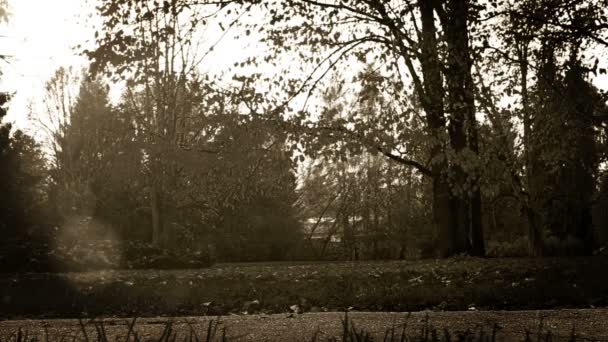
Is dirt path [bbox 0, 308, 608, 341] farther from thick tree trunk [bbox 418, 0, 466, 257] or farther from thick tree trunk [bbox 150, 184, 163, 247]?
thick tree trunk [bbox 150, 184, 163, 247]

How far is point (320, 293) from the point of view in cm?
822

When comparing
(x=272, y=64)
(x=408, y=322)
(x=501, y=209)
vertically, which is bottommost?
(x=408, y=322)

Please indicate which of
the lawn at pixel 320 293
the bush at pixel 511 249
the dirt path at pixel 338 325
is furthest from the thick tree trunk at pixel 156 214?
the dirt path at pixel 338 325

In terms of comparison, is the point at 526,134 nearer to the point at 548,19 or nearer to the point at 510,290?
the point at 548,19

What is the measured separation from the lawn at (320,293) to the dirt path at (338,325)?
157 centimetres

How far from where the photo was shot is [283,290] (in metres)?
8.71

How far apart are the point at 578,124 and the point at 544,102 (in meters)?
0.72

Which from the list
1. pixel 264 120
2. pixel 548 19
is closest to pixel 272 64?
pixel 264 120

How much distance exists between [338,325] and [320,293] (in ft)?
9.58

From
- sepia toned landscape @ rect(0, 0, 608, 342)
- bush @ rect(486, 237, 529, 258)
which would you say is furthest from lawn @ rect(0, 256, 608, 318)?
bush @ rect(486, 237, 529, 258)

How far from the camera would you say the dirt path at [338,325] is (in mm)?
4887

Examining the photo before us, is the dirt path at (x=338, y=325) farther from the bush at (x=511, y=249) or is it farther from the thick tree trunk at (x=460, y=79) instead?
the bush at (x=511, y=249)

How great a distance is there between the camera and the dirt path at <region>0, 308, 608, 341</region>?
16.0 feet

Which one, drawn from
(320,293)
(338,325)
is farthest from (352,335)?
(320,293)
